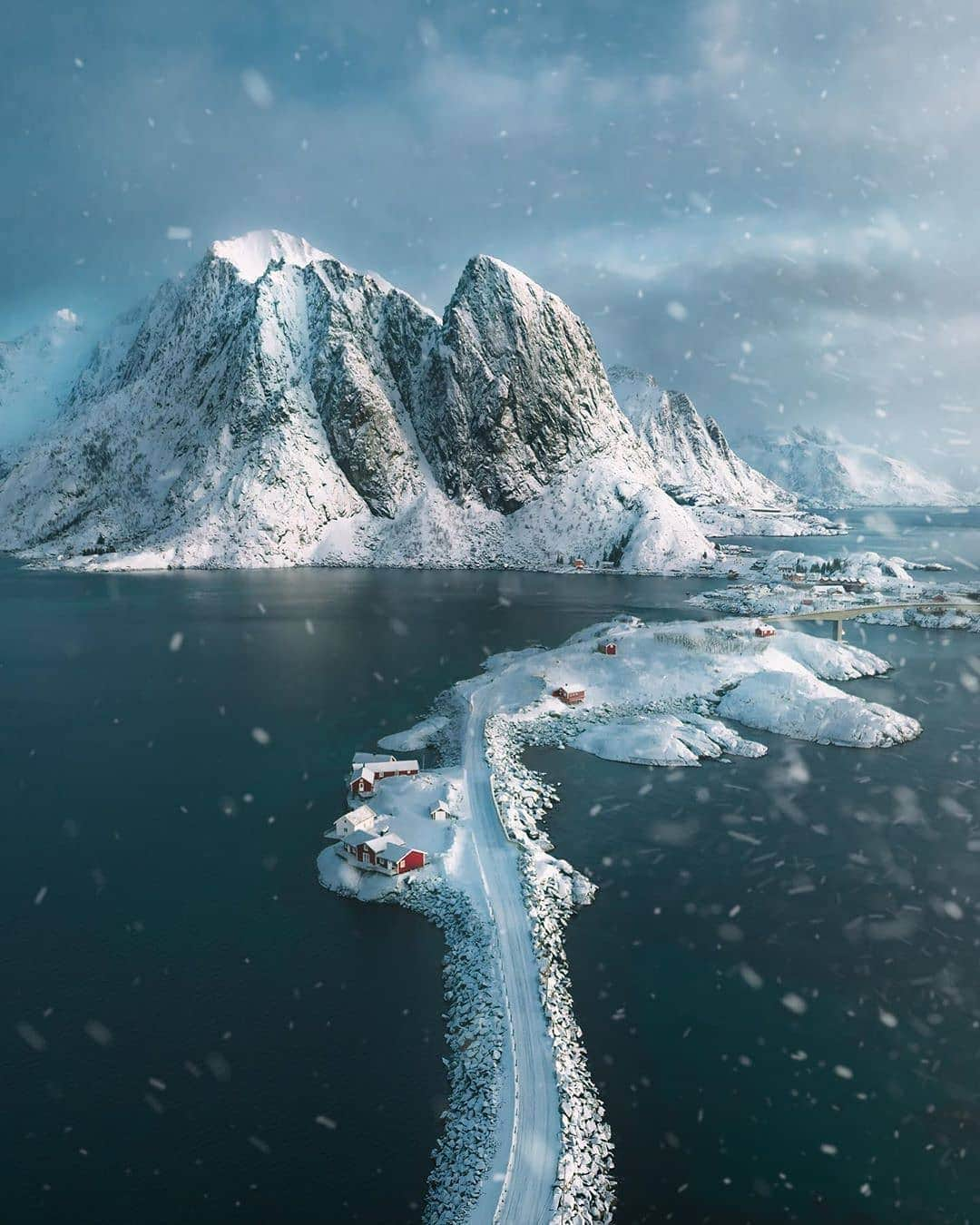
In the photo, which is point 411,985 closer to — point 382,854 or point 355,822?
point 382,854

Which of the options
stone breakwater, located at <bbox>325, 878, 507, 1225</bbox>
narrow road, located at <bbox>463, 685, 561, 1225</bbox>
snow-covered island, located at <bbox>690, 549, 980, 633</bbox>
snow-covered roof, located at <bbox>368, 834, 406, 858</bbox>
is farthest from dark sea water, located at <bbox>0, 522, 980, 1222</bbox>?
snow-covered island, located at <bbox>690, 549, 980, 633</bbox>

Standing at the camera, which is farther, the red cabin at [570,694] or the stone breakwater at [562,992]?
the red cabin at [570,694]

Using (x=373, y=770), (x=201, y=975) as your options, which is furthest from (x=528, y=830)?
(x=201, y=975)


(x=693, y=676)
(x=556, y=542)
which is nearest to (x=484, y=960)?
(x=693, y=676)

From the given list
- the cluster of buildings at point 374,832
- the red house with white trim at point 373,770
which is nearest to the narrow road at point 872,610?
the red house with white trim at point 373,770

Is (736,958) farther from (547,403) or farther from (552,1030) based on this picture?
(547,403)

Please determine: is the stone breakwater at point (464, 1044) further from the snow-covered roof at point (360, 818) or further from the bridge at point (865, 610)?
the bridge at point (865, 610)
